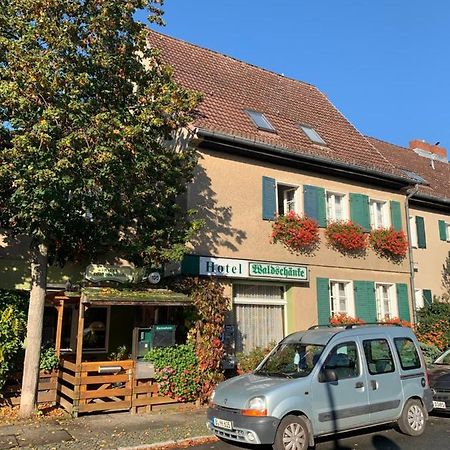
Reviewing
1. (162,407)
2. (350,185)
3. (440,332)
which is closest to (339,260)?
(350,185)

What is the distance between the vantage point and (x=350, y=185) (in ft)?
52.8

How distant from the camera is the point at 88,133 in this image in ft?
28.1

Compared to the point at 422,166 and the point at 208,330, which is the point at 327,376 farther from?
the point at 422,166

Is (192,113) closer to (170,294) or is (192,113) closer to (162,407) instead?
(170,294)

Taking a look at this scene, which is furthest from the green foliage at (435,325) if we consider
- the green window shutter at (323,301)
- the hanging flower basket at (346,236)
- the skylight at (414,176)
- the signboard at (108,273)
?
the signboard at (108,273)

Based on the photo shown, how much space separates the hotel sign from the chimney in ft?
49.5

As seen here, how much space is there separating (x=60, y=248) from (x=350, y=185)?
9445 mm

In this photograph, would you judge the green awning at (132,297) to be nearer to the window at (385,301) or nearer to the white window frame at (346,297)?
the white window frame at (346,297)

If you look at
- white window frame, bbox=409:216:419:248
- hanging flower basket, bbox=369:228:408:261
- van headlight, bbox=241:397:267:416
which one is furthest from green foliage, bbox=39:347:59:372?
white window frame, bbox=409:216:419:248

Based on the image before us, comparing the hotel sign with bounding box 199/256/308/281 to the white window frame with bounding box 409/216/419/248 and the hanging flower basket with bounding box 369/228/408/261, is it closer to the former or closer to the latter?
the hanging flower basket with bounding box 369/228/408/261

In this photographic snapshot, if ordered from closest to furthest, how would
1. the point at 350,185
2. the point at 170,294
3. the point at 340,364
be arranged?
the point at 340,364 → the point at 170,294 → the point at 350,185

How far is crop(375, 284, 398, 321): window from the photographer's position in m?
16.0

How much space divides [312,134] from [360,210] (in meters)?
3.06

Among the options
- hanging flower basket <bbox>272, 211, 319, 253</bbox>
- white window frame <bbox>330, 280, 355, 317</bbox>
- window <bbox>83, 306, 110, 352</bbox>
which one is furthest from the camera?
white window frame <bbox>330, 280, 355, 317</bbox>
